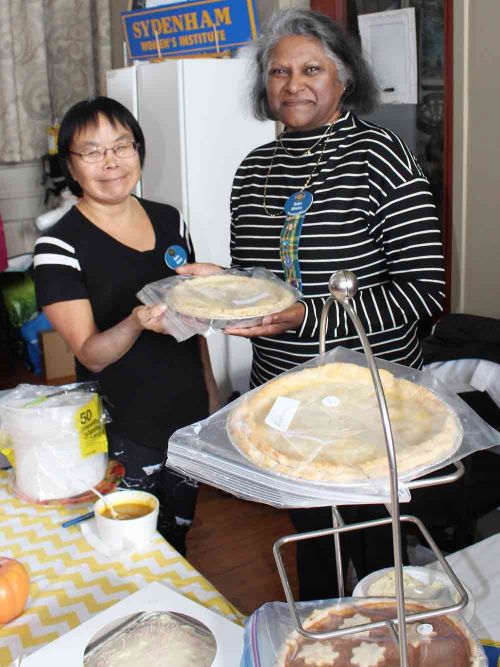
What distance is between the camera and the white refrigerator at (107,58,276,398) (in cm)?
309

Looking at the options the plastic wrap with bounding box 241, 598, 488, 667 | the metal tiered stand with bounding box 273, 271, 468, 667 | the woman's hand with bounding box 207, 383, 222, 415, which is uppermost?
the metal tiered stand with bounding box 273, 271, 468, 667

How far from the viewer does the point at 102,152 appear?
1574mm

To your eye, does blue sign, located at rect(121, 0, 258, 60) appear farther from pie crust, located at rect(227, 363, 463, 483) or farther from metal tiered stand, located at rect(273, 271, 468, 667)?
metal tiered stand, located at rect(273, 271, 468, 667)

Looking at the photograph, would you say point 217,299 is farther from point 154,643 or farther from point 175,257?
point 154,643

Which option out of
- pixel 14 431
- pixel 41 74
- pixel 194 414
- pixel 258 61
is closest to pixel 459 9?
pixel 258 61

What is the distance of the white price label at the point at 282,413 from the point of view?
0.76 meters

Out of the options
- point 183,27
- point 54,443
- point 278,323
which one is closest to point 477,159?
point 278,323

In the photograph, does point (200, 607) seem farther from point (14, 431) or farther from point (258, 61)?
point (258, 61)

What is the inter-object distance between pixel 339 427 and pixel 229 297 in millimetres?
707

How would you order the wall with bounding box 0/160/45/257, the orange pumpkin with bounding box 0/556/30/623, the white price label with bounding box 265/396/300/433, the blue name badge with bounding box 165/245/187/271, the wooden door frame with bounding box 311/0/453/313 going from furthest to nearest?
the wall with bounding box 0/160/45/257 < the wooden door frame with bounding box 311/0/453/313 < the blue name badge with bounding box 165/245/187/271 < the orange pumpkin with bounding box 0/556/30/623 < the white price label with bounding box 265/396/300/433

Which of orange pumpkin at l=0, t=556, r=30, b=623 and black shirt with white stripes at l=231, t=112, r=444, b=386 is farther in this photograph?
black shirt with white stripes at l=231, t=112, r=444, b=386

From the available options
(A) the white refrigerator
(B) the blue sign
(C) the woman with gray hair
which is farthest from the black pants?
(B) the blue sign

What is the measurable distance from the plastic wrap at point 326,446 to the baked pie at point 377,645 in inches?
5.8

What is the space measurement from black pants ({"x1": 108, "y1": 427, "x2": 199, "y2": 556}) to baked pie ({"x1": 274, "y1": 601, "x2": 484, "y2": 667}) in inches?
31.7
